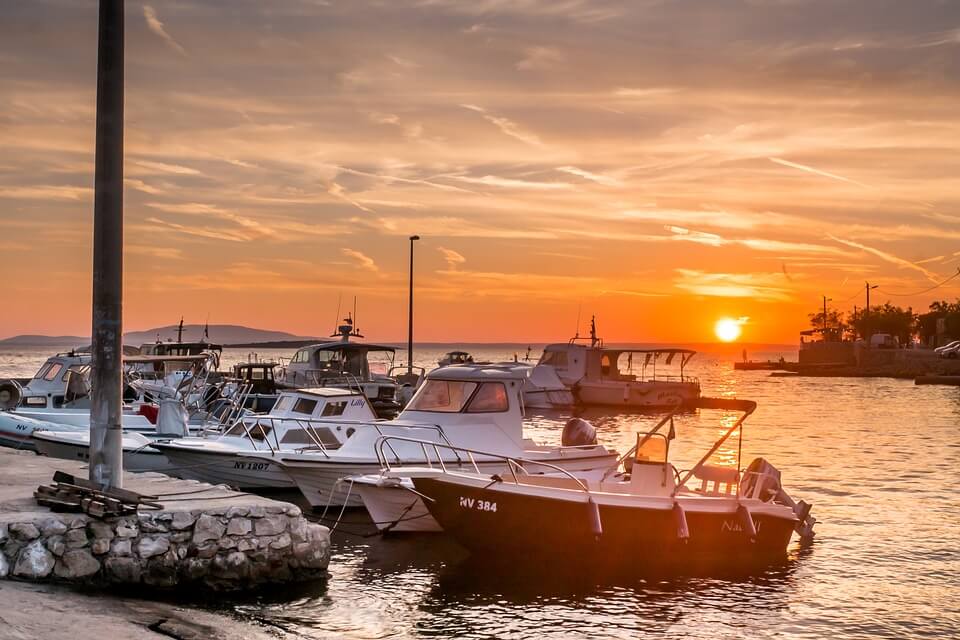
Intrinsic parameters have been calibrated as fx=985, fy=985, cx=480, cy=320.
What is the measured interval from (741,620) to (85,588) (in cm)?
860

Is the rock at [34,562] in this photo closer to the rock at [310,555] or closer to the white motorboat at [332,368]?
the rock at [310,555]

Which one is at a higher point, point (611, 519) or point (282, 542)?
point (282, 542)

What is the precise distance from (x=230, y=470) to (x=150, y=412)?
25.6ft

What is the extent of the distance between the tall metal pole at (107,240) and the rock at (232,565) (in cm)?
171

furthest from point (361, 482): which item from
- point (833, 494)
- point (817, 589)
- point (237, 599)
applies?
point (833, 494)

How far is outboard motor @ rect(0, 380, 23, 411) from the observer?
1212 inches

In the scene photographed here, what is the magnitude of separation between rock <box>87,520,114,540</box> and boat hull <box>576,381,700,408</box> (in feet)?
158

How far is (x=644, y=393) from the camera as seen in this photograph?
191 feet

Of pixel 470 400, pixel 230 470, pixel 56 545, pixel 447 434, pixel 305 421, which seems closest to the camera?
pixel 56 545

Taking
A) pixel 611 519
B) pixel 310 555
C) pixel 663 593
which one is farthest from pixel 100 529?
pixel 663 593

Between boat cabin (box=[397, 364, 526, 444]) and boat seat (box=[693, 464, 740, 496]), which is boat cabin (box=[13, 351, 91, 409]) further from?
boat seat (box=[693, 464, 740, 496])

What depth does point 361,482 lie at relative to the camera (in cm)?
1802

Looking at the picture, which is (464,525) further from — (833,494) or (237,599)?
(833,494)

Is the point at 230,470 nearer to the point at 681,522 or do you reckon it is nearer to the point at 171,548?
the point at 171,548
